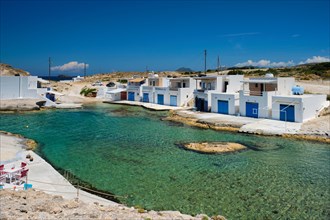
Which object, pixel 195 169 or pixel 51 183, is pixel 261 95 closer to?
pixel 195 169

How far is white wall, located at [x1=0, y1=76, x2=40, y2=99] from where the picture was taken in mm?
55125

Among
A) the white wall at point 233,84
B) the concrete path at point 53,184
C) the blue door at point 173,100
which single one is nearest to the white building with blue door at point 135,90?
the blue door at point 173,100

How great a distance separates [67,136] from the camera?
29.0 metres

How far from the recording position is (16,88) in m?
55.8

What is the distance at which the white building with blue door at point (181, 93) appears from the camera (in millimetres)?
49969

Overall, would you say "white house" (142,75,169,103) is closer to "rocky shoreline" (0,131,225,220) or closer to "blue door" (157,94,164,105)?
"blue door" (157,94,164,105)

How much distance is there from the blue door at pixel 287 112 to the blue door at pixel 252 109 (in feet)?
10.4

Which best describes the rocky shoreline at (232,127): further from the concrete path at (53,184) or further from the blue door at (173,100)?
the concrete path at (53,184)

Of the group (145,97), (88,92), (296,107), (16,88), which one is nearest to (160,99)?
(145,97)

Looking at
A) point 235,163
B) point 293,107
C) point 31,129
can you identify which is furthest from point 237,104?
point 31,129

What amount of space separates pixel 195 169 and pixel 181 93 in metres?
31.4

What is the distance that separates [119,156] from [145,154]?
6.75 ft

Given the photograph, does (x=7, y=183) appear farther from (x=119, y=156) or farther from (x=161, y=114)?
(x=161, y=114)

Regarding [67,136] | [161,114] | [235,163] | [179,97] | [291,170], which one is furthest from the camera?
[179,97]
